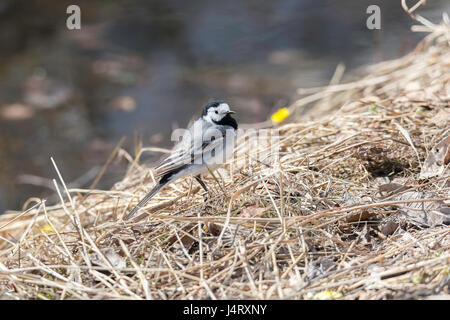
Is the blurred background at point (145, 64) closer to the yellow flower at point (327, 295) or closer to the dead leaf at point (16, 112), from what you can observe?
the dead leaf at point (16, 112)

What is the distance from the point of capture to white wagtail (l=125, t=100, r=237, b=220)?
3.08m

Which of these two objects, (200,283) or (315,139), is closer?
(200,283)

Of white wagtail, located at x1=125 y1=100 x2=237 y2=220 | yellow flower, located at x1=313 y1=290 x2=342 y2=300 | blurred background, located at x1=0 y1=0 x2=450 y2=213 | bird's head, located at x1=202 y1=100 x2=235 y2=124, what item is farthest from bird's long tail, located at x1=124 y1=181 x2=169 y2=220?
blurred background, located at x1=0 y1=0 x2=450 y2=213

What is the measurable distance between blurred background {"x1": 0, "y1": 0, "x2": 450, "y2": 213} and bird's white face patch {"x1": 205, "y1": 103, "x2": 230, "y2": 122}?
1.90 meters

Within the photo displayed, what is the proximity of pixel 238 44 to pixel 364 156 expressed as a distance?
5119mm

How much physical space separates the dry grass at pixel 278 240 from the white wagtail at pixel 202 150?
0.13 metres

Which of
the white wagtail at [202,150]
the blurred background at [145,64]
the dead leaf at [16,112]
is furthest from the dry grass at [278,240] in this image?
the dead leaf at [16,112]

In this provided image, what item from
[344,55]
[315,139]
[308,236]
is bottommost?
[308,236]

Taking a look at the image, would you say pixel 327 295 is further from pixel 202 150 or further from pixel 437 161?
pixel 202 150
